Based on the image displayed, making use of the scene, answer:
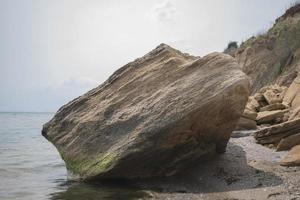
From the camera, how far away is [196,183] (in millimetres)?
16875

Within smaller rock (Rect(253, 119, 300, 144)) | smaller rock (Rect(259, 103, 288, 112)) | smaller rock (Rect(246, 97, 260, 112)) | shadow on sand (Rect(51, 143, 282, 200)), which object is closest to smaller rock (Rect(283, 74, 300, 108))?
smaller rock (Rect(259, 103, 288, 112))

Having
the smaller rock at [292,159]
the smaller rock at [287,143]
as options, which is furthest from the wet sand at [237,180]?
the smaller rock at [287,143]

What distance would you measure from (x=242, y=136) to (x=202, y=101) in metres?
8.49

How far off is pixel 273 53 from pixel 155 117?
1540 inches

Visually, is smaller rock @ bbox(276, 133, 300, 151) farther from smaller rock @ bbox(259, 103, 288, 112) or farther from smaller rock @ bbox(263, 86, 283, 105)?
smaller rock @ bbox(263, 86, 283, 105)

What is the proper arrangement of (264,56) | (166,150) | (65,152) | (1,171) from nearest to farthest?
(166,150), (65,152), (1,171), (264,56)

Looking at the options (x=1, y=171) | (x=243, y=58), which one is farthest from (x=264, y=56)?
(x=1, y=171)

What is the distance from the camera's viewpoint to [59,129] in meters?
19.6

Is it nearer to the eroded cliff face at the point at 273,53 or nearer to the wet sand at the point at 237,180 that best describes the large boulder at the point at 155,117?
the wet sand at the point at 237,180

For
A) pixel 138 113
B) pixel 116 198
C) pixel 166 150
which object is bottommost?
pixel 116 198

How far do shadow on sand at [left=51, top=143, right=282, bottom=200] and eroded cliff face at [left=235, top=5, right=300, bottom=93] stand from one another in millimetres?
27265

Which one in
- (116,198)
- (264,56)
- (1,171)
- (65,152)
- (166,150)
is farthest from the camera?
(264,56)

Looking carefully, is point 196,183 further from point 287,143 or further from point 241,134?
point 241,134

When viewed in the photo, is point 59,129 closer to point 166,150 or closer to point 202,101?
point 166,150
